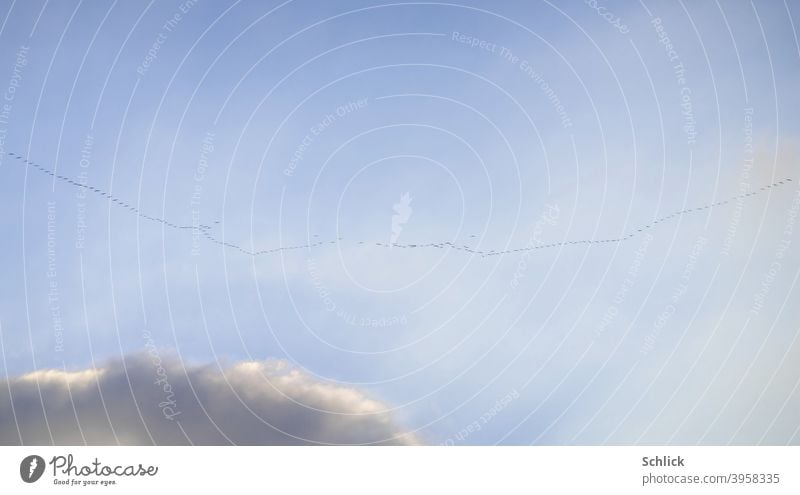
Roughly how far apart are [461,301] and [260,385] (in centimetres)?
197

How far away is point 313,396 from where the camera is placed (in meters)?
8.13

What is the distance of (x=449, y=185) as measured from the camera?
855cm

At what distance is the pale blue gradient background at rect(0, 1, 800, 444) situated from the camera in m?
8.19

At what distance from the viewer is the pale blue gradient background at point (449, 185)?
819 centimetres
